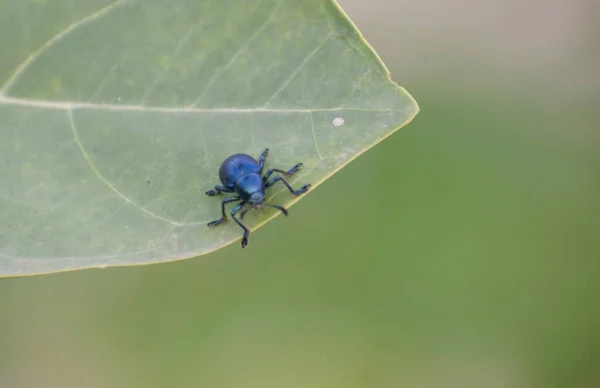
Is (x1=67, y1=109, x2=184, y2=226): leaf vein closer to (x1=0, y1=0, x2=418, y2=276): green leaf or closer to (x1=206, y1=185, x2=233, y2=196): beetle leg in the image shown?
Result: (x1=0, y1=0, x2=418, y2=276): green leaf

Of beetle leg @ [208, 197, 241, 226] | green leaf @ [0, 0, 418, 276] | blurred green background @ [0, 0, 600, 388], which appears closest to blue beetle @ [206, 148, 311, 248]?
beetle leg @ [208, 197, 241, 226]

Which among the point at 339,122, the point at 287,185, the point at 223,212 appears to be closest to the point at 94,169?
the point at 223,212

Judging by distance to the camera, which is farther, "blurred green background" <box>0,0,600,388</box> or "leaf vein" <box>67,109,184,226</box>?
"blurred green background" <box>0,0,600,388</box>

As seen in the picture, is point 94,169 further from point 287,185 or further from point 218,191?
point 287,185

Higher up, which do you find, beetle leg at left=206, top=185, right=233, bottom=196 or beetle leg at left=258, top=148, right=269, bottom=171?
beetle leg at left=206, top=185, right=233, bottom=196

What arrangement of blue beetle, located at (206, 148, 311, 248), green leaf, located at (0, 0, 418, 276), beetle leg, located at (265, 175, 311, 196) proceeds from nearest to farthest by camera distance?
green leaf, located at (0, 0, 418, 276) → beetle leg, located at (265, 175, 311, 196) → blue beetle, located at (206, 148, 311, 248)

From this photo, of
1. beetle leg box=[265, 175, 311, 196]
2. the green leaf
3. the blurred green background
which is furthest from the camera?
the blurred green background

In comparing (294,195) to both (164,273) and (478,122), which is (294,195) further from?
(478,122)

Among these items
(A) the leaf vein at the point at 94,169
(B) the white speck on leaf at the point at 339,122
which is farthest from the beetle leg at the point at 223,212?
(B) the white speck on leaf at the point at 339,122
